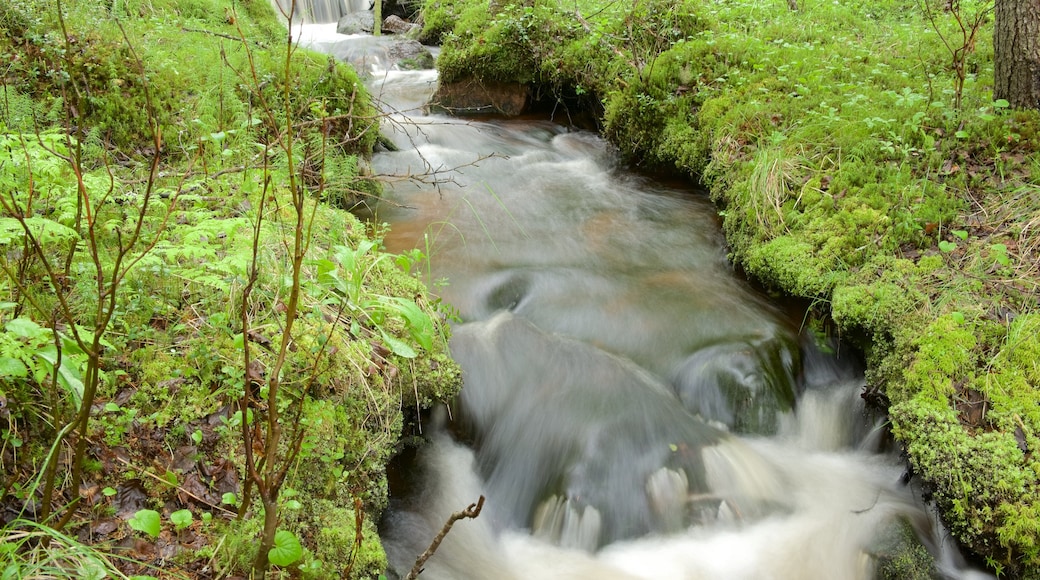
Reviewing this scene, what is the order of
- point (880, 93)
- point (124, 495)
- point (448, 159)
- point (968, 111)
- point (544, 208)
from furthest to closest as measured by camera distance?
point (448, 159) < point (544, 208) < point (880, 93) < point (968, 111) < point (124, 495)

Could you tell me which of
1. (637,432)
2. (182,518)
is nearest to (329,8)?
(637,432)

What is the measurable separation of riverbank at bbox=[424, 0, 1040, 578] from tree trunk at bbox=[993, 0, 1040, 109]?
6.3 inches

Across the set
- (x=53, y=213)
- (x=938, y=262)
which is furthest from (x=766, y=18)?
(x=53, y=213)

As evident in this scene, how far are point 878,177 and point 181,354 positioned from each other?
5108 millimetres

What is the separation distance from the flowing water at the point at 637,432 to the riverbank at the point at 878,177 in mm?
402

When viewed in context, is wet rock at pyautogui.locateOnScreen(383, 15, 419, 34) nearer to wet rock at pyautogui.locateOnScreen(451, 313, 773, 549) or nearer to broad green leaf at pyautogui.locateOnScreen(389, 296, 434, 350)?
wet rock at pyautogui.locateOnScreen(451, 313, 773, 549)

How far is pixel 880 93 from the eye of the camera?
5875 millimetres

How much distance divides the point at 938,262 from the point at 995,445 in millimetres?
1494

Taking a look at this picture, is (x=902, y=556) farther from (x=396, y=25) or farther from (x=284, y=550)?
(x=396, y=25)

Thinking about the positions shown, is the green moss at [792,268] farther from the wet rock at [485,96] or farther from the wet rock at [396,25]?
the wet rock at [396,25]

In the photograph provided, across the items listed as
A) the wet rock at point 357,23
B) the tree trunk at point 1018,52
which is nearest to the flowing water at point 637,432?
the tree trunk at point 1018,52

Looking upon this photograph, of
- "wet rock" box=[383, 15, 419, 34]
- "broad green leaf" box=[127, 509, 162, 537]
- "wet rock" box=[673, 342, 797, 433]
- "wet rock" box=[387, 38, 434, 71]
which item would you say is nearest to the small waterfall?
"wet rock" box=[383, 15, 419, 34]

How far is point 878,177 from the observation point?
5180 millimetres

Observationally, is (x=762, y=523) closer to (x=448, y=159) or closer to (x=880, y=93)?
(x=880, y=93)
